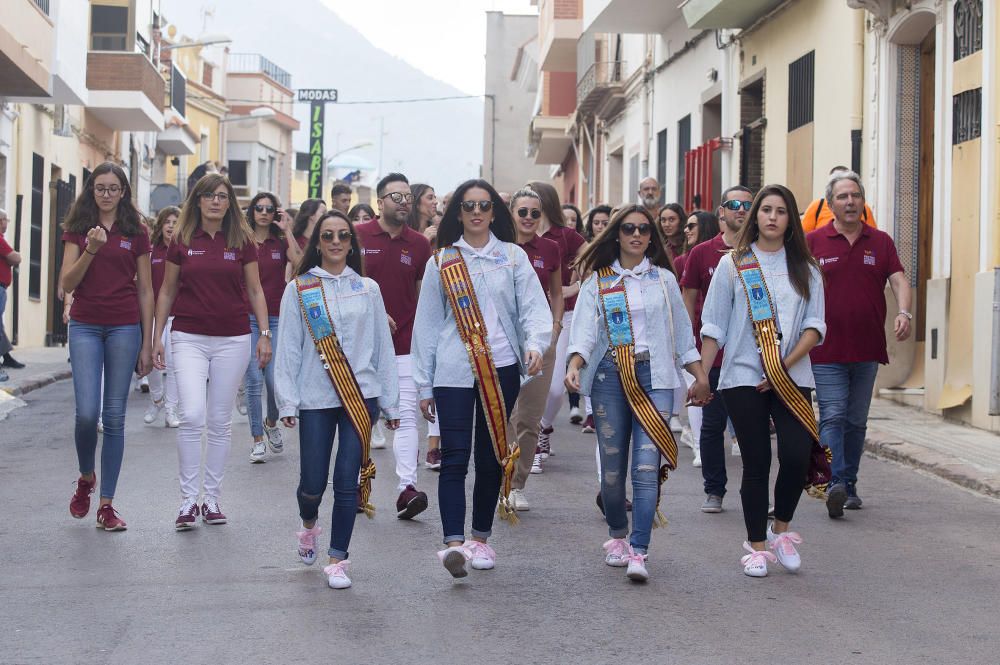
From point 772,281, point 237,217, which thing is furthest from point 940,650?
point 237,217

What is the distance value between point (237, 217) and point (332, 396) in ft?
5.78

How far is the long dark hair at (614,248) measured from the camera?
7043mm

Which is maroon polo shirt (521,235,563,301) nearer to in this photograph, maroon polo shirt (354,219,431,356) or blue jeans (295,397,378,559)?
maroon polo shirt (354,219,431,356)

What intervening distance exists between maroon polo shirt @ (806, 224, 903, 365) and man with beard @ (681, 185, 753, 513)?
1.60 feet

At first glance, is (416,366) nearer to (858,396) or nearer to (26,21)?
(858,396)

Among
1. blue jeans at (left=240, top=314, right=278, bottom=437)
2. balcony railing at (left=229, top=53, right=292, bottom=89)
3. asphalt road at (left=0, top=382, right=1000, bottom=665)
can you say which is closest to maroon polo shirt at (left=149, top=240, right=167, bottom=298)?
blue jeans at (left=240, top=314, right=278, bottom=437)

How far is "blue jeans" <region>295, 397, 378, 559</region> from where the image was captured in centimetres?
666

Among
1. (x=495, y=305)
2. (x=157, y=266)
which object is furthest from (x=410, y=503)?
(x=157, y=266)

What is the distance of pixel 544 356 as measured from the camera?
8.70 meters

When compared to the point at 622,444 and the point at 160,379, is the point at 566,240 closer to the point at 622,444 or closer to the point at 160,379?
the point at 622,444

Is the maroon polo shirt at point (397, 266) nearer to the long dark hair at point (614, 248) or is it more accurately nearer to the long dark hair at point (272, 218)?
the long dark hair at point (272, 218)

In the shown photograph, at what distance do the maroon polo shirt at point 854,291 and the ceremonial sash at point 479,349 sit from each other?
2581mm


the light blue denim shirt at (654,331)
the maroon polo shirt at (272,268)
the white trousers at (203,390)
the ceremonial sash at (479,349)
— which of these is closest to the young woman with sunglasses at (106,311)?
the white trousers at (203,390)

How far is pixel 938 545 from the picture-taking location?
7730 mm
